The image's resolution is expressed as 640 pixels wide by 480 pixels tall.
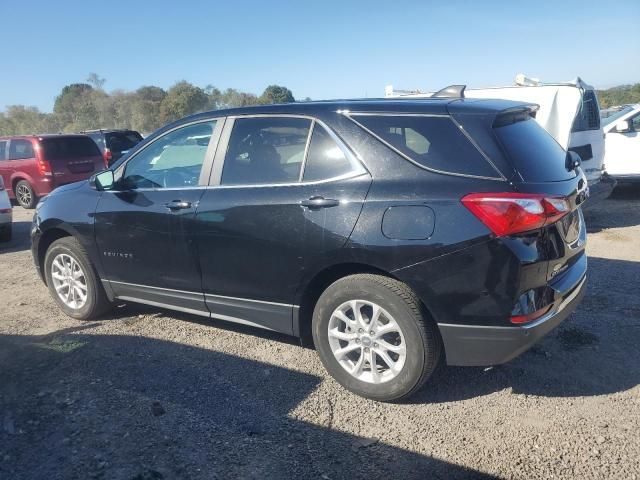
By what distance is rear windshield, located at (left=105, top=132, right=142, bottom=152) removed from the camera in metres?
14.4

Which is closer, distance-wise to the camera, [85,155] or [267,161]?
[267,161]

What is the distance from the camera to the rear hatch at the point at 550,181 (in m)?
2.93

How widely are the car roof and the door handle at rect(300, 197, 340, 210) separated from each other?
62 cm

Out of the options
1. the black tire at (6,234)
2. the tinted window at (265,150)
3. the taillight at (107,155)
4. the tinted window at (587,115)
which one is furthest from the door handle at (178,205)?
the taillight at (107,155)

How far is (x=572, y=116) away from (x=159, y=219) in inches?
252

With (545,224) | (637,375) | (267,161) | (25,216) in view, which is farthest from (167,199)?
(25,216)

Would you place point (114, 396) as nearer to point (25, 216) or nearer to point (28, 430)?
point (28, 430)

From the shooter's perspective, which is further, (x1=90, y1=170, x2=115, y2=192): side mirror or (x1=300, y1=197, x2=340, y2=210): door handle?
(x1=90, y1=170, x2=115, y2=192): side mirror

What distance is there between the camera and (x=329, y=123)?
343 centimetres

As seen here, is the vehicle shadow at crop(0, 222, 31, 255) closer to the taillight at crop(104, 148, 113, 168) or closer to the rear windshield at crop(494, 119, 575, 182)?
the taillight at crop(104, 148, 113, 168)

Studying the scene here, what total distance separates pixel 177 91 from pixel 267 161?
4692 cm

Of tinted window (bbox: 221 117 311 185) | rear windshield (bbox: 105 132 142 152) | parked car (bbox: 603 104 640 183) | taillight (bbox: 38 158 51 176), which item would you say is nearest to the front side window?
tinted window (bbox: 221 117 311 185)

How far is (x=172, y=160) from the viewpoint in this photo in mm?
4277

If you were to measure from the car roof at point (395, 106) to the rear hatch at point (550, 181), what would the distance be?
0.47ft
